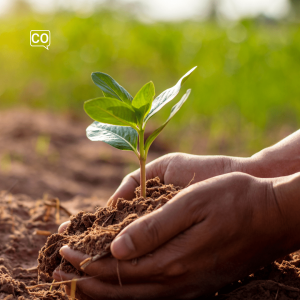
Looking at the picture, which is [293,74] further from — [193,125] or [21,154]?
[21,154]

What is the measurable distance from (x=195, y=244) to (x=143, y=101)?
53 cm

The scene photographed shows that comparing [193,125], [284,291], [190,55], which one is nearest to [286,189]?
[284,291]

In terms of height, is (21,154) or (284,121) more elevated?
(284,121)

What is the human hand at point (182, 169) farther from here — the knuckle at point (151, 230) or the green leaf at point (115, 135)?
the knuckle at point (151, 230)

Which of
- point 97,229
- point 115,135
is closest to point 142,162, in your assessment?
point 115,135

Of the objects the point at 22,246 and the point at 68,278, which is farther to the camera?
the point at 22,246

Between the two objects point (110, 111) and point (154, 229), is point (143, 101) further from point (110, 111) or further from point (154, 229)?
point (154, 229)

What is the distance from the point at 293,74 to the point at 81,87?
3634 mm

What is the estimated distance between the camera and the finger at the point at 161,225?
96 cm

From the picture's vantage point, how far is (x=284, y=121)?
199 inches

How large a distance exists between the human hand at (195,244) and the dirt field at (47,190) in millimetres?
147

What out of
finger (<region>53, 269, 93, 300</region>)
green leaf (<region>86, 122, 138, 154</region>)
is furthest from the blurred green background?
finger (<region>53, 269, 93, 300</region>)

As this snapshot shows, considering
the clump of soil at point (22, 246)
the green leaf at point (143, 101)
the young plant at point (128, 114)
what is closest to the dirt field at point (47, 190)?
the clump of soil at point (22, 246)

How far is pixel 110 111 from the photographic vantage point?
114 centimetres
